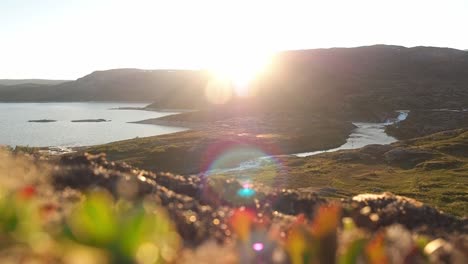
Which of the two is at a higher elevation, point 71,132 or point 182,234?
point 182,234

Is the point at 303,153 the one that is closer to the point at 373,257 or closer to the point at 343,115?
the point at 343,115

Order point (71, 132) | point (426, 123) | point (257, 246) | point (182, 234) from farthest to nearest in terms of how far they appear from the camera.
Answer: point (426, 123), point (71, 132), point (182, 234), point (257, 246)

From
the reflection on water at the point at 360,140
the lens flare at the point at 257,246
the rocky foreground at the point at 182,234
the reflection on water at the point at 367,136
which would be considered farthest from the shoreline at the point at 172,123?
the lens flare at the point at 257,246

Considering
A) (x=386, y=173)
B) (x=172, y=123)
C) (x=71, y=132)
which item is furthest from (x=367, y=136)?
(x=71, y=132)

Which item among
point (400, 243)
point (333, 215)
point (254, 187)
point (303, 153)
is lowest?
point (303, 153)

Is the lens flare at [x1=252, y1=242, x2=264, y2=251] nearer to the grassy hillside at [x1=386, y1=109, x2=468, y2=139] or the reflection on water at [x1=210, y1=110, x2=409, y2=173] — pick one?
the reflection on water at [x1=210, y1=110, x2=409, y2=173]

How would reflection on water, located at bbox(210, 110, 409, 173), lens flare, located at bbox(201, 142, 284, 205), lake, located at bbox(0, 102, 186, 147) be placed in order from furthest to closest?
lake, located at bbox(0, 102, 186, 147) < reflection on water, located at bbox(210, 110, 409, 173) < lens flare, located at bbox(201, 142, 284, 205)

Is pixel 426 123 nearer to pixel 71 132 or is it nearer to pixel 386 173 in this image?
pixel 386 173

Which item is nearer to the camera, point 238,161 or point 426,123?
point 238,161

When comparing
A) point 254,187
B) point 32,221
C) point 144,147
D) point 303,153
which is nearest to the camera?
point 32,221

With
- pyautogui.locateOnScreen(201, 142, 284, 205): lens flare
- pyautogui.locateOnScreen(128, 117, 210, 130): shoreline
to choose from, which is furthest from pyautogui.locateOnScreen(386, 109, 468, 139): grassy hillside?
pyautogui.locateOnScreen(128, 117, 210, 130): shoreline

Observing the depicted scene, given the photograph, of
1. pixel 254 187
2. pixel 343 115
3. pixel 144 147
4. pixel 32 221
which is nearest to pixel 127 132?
pixel 144 147
